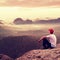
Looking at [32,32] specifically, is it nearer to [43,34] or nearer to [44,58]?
[43,34]

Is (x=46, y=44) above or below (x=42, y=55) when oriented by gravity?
above

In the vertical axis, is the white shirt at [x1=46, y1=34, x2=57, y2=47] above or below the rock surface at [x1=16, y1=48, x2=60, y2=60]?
above

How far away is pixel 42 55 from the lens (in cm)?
371

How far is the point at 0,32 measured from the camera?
387 centimetres

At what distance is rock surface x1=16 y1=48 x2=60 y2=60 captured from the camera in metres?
3.69

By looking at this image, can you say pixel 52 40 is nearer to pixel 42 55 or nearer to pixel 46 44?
pixel 46 44

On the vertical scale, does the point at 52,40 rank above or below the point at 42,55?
above

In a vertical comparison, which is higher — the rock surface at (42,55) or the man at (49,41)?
the man at (49,41)

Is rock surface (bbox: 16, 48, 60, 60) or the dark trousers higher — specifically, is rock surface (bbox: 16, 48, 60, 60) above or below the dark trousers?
below

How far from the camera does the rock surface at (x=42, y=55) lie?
3.69 meters

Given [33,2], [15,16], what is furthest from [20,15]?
[33,2]

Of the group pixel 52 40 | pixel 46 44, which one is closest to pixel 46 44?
pixel 46 44

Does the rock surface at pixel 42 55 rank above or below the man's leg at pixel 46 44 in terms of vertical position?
below

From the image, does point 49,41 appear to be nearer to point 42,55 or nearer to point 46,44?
point 46,44
